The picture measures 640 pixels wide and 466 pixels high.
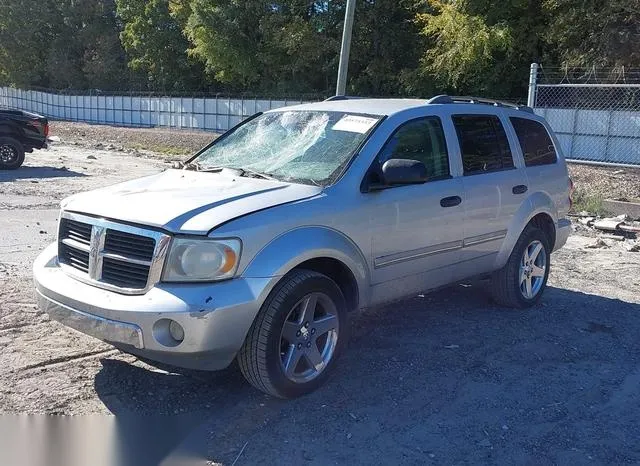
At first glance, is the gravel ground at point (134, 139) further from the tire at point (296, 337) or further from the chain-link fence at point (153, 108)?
the tire at point (296, 337)

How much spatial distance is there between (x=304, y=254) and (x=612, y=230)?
8.15m

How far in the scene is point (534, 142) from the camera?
651cm

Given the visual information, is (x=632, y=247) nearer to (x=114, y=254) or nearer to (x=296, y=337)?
(x=296, y=337)

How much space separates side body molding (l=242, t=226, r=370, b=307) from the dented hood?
0.81 feet

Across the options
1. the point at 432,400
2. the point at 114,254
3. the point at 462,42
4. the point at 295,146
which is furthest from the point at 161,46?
the point at 432,400

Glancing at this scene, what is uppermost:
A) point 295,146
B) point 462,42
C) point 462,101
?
point 462,42

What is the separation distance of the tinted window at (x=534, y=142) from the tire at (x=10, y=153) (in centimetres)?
1347

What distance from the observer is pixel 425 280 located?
5219mm

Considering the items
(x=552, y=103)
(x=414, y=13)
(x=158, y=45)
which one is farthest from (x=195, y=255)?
(x=158, y=45)

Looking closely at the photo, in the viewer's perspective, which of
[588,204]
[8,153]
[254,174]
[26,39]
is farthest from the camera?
[26,39]

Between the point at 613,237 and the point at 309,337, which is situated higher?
the point at 309,337

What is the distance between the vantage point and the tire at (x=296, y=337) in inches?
158

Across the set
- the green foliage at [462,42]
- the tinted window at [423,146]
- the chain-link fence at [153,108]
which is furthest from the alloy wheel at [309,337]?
the chain-link fence at [153,108]

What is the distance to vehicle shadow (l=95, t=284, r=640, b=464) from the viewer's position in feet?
12.3
